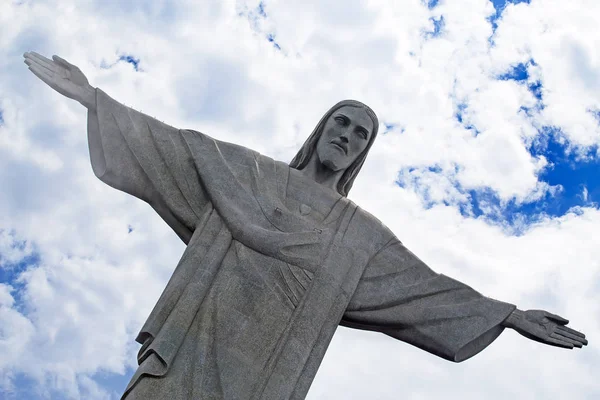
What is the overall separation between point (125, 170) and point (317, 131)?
336 cm

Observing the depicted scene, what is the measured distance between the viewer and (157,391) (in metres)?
10.0

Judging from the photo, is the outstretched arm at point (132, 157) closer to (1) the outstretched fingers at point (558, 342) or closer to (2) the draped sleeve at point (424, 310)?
(2) the draped sleeve at point (424, 310)

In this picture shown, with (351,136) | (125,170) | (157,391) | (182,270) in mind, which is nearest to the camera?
(157,391)

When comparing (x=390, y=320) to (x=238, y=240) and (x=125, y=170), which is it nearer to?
(x=238, y=240)

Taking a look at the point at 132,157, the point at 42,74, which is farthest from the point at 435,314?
the point at 42,74

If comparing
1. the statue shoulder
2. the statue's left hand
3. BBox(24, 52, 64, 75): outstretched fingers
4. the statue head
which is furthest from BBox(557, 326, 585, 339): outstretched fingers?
BBox(24, 52, 64, 75): outstretched fingers

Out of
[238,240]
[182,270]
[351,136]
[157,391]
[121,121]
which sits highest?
[351,136]

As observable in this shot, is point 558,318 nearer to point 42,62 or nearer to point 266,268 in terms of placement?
point 266,268

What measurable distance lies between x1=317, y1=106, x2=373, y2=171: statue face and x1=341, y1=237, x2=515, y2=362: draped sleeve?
1.70 meters

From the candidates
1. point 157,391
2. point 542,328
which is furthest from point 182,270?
point 542,328

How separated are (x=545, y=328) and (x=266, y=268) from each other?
441 cm

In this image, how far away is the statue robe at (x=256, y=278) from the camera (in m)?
10.5

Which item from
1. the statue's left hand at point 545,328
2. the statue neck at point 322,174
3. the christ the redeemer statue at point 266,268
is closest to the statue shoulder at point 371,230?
the christ the redeemer statue at point 266,268

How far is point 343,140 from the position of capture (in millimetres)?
13102
